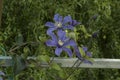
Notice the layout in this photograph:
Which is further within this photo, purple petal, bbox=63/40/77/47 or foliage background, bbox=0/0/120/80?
foliage background, bbox=0/0/120/80

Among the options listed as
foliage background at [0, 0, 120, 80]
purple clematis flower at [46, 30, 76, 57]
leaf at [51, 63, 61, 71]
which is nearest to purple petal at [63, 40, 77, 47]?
purple clematis flower at [46, 30, 76, 57]

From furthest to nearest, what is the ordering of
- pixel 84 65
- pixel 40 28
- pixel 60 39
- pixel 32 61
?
pixel 40 28 → pixel 84 65 → pixel 32 61 → pixel 60 39

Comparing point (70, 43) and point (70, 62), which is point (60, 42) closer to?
point (70, 43)

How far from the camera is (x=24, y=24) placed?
2.31 metres

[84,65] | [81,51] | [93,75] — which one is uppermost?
[81,51]

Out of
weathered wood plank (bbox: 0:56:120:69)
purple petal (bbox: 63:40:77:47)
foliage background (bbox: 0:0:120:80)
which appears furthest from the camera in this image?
foliage background (bbox: 0:0:120:80)

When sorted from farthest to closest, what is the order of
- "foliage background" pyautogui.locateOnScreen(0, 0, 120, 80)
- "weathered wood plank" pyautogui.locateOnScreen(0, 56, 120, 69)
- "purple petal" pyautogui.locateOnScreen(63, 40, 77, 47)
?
"foliage background" pyautogui.locateOnScreen(0, 0, 120, 80)
"weathered wood plank" pyautogui.locateOnScreen(0, 56, 120, 69)
"purple petal" pyautogui.locateOnScreen(63, 40, 77, 47)

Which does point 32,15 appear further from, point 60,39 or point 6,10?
point 60,39

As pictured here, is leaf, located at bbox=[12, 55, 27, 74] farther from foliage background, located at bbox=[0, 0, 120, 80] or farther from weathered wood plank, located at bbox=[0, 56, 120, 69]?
foliage background, located at bbox=[0, 0, 120, 80]

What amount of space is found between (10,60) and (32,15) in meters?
1.09

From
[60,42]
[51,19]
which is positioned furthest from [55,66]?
[51,19]

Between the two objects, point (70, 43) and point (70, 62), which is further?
point (70, 62)

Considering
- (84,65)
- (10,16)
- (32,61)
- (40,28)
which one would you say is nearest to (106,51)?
(40,28)

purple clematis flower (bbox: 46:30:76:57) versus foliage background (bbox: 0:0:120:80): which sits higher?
purple clematis flower (bbox: 46:30:76:57)
